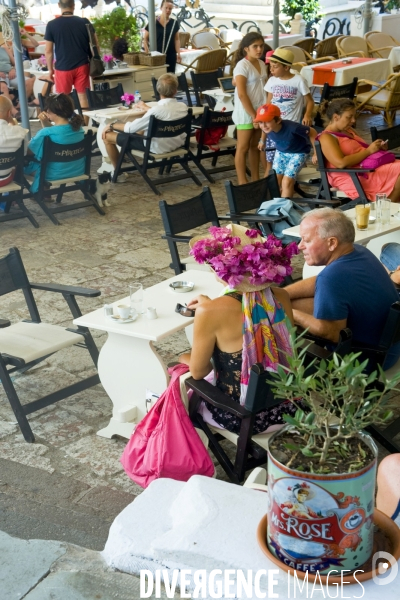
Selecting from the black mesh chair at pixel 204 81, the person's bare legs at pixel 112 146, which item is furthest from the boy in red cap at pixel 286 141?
the black mesh chair at pixel 204 81

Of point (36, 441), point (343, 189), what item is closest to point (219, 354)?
point (36, 441)

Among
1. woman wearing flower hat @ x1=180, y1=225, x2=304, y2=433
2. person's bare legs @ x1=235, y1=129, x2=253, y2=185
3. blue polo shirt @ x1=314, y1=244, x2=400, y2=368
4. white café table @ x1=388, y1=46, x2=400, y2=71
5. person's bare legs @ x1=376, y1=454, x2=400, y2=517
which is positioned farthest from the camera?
white café table @ x1=388, y1=46, x2=400, y2=71

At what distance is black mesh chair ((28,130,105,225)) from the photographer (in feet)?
24.6

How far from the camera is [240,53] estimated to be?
8102 mm

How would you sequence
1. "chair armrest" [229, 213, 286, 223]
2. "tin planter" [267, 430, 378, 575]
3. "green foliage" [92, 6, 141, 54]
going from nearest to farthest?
"tin planter" [267, 430, 378, 575] < "chair armrest" [229, 213, 286, 223] < "green foliage" [92, 6, 141, 54]

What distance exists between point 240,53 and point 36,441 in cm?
530

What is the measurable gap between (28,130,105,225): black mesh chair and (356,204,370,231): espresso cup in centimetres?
336

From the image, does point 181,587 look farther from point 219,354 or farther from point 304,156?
point 304,156

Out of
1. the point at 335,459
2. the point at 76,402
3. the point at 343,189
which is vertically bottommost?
the point at 76,402

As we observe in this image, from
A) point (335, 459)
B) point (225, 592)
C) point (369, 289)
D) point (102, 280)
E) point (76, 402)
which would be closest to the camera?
point (335, 459)

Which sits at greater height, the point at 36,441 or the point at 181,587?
the point at 181,587

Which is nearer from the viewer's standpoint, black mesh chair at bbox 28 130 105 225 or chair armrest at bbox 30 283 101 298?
chair armrest at bbox 30 283 101 298

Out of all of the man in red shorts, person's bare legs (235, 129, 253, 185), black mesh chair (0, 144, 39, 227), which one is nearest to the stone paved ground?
black mesh chair (0, 144, 39, 227)

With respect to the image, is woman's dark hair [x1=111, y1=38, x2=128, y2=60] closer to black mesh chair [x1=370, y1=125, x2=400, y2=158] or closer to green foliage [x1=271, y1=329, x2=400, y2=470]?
black mesh chair [x1=370, y1=125, x2=400, y2=158]
